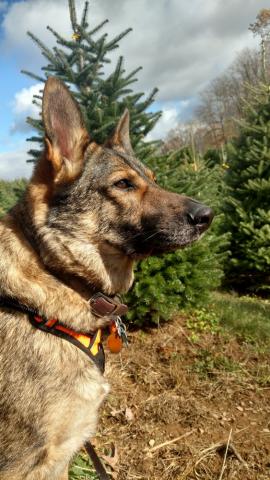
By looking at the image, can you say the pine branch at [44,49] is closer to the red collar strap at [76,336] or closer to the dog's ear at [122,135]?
the dog's ear at [122,135]

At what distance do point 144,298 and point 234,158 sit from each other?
4.92 metres

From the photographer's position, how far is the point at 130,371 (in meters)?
4.17

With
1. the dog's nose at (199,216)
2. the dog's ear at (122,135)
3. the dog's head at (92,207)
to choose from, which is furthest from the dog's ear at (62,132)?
the dog's nose at (199,216)

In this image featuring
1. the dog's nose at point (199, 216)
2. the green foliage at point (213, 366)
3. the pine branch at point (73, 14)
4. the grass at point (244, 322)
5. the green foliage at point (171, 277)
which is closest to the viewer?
the dog's nose at point (199, 216)

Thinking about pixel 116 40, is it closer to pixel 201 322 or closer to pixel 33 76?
pixel 33 76

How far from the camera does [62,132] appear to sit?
2.51m

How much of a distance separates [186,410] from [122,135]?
2.68 metres

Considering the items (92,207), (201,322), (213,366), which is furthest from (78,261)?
(201,322)

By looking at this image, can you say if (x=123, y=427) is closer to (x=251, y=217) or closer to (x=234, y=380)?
(x=234, y=380)

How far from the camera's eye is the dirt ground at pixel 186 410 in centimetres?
298

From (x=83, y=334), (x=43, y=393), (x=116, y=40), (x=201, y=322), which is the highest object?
(x=116, y=40)

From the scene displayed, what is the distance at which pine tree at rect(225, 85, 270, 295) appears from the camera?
7.32 m

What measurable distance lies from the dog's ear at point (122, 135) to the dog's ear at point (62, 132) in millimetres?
553

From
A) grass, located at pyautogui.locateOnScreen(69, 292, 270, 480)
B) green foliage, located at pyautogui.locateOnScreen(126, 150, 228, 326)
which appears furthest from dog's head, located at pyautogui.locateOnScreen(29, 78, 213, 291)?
grass, located at pyautogui.locateOnScreen(69, 292, 270, 480)
